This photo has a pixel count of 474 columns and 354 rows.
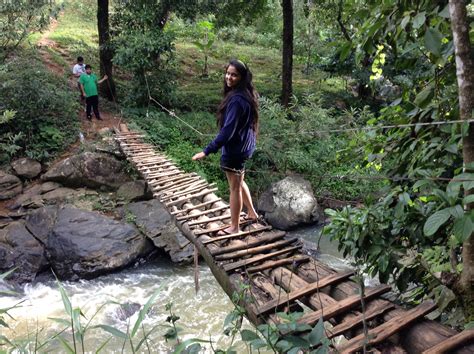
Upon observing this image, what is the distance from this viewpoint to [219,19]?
10594 mm

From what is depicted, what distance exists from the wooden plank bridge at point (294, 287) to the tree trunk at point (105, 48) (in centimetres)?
624

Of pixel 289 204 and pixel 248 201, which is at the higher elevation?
pixel 248 201

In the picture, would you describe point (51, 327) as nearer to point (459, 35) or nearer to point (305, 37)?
point (459, 35)

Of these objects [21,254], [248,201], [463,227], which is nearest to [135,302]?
[21,254]

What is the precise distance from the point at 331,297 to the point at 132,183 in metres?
5.81

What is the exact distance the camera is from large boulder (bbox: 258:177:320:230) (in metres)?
7.64

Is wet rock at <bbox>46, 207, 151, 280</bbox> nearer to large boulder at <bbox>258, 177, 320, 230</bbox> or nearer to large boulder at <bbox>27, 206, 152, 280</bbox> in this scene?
large boulder at <bbox>27, 206, 152, 280</bbox>

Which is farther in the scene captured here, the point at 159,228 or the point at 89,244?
the point at 159,228

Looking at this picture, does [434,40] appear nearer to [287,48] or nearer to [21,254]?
[21,254]

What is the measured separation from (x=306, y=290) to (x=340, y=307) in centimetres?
30


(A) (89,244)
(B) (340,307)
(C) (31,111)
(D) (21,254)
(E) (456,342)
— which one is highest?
(E) (456,342)

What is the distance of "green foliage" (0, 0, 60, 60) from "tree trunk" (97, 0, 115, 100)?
3.80 ft

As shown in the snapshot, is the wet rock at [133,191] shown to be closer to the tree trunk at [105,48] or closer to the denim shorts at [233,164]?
the tree trunk at [105,48]

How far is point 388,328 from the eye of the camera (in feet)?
6.72
